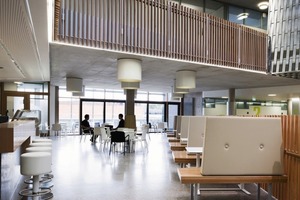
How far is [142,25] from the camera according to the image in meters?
6.52

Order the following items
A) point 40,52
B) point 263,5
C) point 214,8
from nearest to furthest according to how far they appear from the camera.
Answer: point 40,52 < point 263,5 < point 214,8

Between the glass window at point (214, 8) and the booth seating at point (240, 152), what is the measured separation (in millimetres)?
9396

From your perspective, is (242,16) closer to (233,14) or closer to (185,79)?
(233,14)

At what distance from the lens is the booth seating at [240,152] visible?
3.12m

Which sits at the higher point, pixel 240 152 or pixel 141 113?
pixel 240 152

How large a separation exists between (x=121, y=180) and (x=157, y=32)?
3.81 metres

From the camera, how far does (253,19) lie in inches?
486

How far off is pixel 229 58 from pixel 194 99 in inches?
385

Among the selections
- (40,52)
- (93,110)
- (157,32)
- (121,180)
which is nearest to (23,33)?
(40,52)

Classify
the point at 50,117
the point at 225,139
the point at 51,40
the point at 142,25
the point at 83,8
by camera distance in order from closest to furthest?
the point at 225,139 < the point at 51,40 < the point at 83,8 < the point at 142,25 < the point at 50,117

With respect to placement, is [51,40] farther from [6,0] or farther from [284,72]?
[284,72]

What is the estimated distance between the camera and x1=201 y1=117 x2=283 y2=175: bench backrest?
10.3ft

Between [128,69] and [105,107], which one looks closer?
[128,69]

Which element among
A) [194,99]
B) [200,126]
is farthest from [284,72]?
[194,99]
